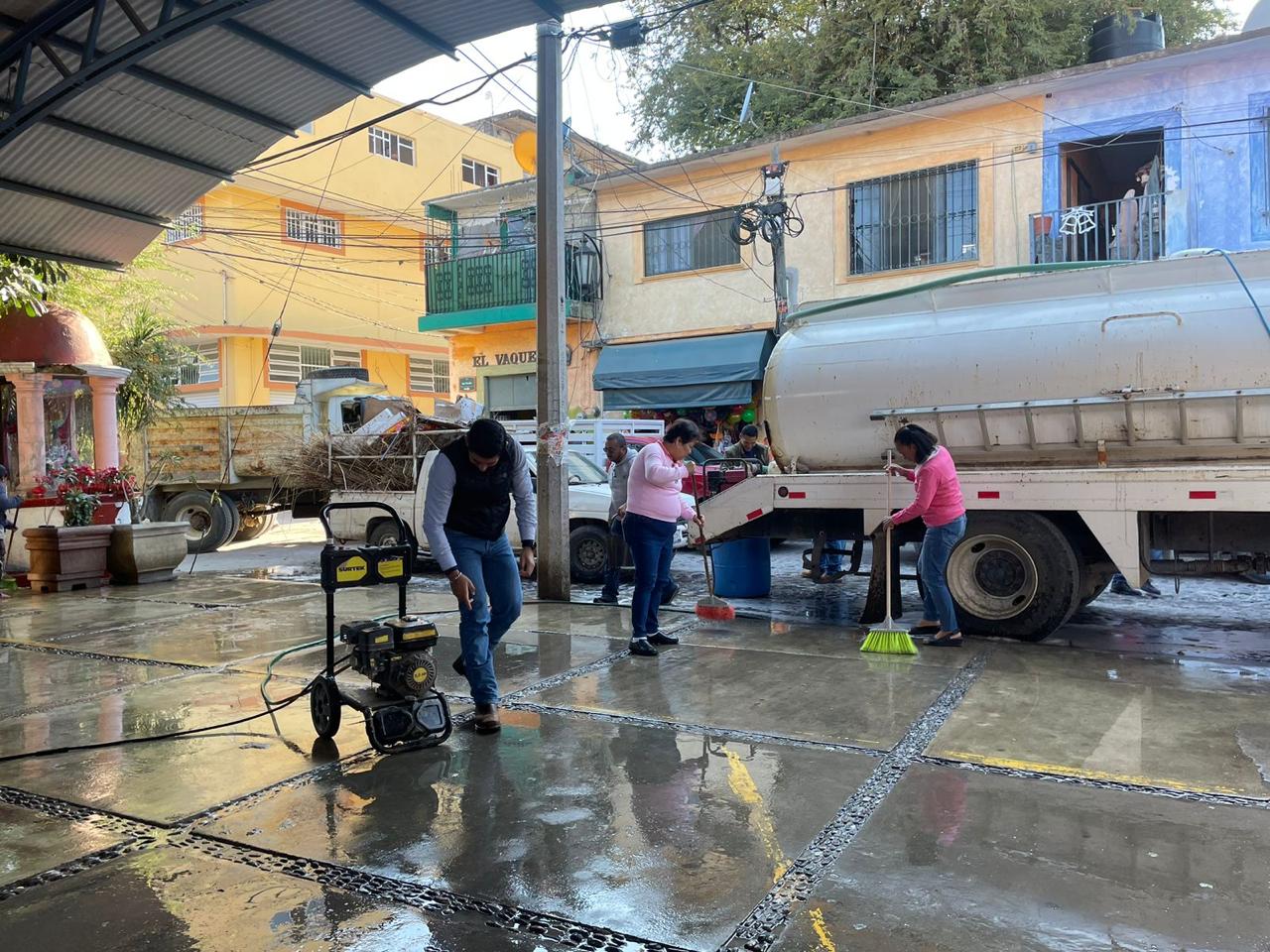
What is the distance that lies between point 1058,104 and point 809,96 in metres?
6.40

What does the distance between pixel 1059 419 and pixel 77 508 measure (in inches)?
443

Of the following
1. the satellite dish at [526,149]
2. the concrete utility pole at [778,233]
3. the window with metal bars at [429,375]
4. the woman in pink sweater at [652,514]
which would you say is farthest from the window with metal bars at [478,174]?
the woman in pink sweater at [652,514]

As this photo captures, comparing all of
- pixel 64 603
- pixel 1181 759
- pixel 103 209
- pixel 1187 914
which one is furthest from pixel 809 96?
pixel 1187 914

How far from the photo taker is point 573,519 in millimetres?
11281

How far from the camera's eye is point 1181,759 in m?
4.49

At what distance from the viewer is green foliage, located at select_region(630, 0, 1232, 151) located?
18.3 metres

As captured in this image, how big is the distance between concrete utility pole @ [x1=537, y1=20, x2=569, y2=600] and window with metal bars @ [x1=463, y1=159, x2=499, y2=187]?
21.4 m

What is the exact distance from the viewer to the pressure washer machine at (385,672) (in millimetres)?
4719

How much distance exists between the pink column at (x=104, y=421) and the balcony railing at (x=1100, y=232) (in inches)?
567

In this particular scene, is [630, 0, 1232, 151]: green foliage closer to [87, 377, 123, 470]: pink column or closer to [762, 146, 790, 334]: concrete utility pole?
[762, 146, 790, 334]: concrete utility pole

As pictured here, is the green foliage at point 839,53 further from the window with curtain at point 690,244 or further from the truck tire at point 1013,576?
the truck tire at point 1013,576

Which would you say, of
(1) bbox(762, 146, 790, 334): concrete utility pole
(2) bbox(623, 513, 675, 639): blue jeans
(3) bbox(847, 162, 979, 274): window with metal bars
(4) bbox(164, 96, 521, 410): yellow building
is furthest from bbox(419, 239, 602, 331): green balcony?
(2) bbox(623, 513, 675, 639): blue jeans

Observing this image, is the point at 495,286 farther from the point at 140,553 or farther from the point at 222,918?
the point at 222,918

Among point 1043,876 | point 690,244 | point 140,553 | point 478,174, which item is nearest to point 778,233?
point 690,244
